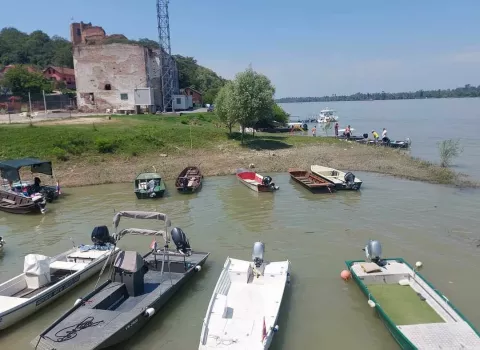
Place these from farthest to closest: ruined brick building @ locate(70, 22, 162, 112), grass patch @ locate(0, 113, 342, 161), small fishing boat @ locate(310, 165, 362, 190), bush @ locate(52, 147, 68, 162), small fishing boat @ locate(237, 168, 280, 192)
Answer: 1. ruined brick building @ locate(70, 22, 162, 112)
2. grass patch @ locate(0, 113, 342, 161)
3. bush @ locate(52, 147, 68, 162)
4. small fishing boat @ locate(237, 168, 280, 192)
5. small fishing boat @ locate(310, 165, 362, 190)

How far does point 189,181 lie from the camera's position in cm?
2625

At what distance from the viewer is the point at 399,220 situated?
19.1 meters

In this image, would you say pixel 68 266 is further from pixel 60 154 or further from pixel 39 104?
pixel 39 104

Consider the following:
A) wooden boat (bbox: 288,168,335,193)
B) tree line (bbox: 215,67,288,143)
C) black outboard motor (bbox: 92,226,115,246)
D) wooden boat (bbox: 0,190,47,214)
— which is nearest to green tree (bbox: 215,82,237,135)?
tree line (bbox: 215,67,288,143)

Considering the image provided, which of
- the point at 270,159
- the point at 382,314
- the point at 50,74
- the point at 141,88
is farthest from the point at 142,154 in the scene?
the point at 50,74

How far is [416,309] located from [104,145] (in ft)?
92.7

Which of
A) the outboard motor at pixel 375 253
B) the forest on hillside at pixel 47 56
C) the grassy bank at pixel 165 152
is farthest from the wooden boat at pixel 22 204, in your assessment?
the forest on hillside at pixel 47 56

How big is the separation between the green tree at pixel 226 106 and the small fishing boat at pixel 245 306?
87.6ft

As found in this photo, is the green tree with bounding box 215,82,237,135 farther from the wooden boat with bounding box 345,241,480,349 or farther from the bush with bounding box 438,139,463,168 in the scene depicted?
the wooden boat with bounding box 345,241,480,349

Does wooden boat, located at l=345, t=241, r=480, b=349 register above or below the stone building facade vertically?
below

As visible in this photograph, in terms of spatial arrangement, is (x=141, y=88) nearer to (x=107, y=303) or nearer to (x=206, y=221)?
(x=206, y=221)

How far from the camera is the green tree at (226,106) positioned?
3850cm

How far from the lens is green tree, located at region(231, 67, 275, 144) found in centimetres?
3809

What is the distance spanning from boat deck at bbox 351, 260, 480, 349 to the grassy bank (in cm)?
1681
